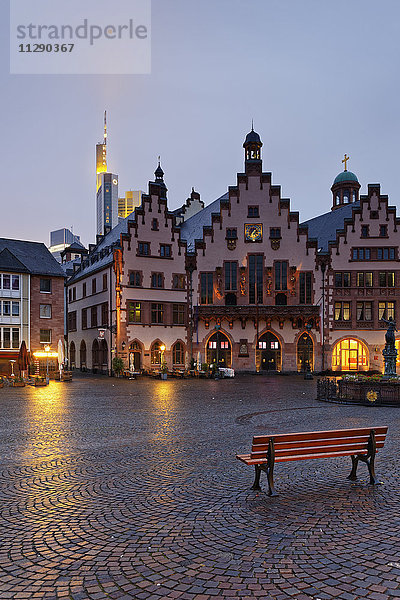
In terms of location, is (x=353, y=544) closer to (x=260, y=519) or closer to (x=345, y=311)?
(x=260, y=519)

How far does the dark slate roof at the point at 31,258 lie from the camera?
48.3 meters

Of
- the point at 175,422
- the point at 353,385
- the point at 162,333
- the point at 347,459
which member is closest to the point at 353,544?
the point at 347,459


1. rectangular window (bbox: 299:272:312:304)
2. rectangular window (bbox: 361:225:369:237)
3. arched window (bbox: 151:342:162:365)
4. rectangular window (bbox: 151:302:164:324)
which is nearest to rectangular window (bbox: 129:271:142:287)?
rectangular window (bbox: 151:302:164:324)

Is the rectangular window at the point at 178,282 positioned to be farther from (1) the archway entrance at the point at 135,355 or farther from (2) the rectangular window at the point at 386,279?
(2) the rectangular window at the point at 386,279

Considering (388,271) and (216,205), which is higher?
(216,205)

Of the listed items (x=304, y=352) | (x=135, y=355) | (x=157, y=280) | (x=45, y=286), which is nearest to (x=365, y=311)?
(x=304, y=352)

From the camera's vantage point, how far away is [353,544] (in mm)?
6453

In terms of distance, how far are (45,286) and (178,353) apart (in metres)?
14.8

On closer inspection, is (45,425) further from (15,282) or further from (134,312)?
(15,282)

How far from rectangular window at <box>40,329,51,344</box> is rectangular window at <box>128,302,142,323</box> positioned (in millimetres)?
8136

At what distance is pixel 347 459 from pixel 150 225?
4106 cm

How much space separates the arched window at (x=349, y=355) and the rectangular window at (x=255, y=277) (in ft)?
31.3

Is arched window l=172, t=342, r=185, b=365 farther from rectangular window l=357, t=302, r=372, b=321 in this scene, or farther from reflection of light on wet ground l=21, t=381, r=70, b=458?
reflection of light on wet ground l=21, t=381, r=70, b=458

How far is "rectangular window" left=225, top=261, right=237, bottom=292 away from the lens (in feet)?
170
